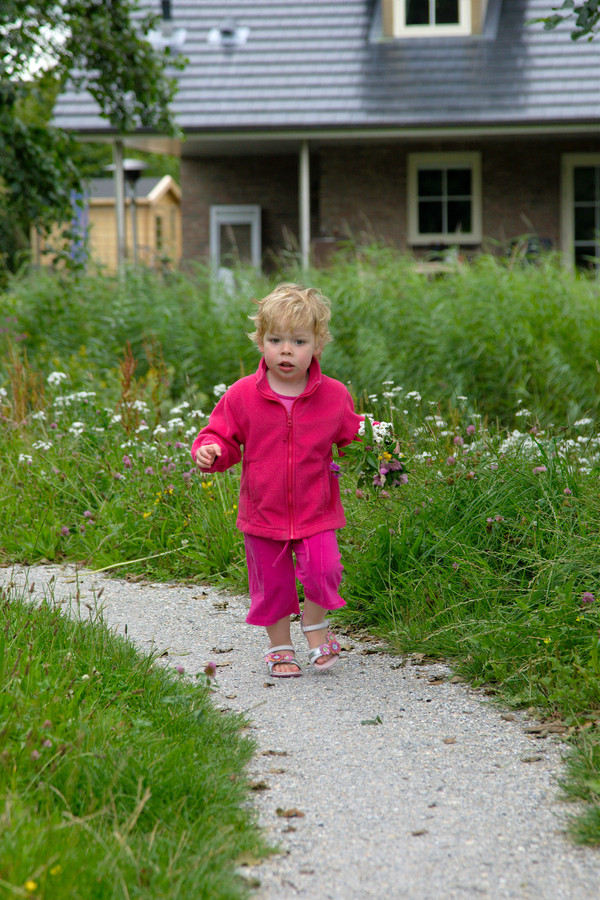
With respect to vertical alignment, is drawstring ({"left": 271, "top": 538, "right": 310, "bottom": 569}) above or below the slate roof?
below

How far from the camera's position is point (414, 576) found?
3.90 metres

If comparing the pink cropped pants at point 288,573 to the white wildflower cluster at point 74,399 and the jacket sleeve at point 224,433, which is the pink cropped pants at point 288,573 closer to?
the jacket sleeve at point 224,433

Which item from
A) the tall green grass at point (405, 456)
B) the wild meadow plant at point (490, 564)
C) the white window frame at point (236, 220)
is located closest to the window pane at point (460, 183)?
the white window frame at point (236, 220)

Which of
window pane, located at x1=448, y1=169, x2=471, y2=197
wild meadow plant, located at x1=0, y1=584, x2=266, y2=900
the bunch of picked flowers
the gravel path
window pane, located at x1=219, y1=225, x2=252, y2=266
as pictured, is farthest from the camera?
window pane, located at x1=219, y1=225, x2=252, y2=266

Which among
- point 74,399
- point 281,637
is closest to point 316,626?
point 281,637

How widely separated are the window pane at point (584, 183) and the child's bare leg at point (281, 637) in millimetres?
13486

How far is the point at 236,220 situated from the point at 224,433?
1386cm

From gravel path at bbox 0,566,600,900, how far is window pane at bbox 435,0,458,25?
46.0 ft

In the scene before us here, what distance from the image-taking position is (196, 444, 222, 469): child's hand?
3.28 m

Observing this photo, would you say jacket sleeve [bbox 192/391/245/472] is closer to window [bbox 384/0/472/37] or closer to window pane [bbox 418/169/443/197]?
window pane [bbox 418/169/443/197]

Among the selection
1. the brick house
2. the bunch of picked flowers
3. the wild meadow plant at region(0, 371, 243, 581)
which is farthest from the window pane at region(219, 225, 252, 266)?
the bunch of picked flowers

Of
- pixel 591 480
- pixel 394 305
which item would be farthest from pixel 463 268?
pixel 591 480

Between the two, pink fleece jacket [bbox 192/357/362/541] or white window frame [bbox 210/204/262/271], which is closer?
pink fleece jacket [bbox 192/357/362/541]

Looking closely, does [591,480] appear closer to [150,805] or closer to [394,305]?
[150,805]
